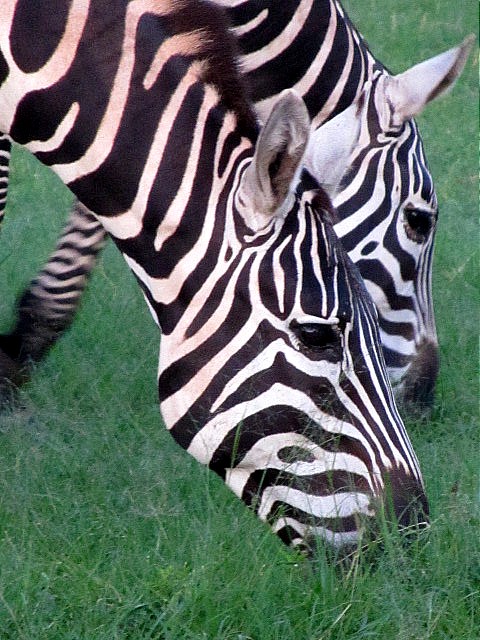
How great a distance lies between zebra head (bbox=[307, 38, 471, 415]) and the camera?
15.3 ft

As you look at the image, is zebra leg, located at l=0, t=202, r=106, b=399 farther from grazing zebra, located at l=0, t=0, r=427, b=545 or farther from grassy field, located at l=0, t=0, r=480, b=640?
grazing zebra, located at l=0, t=0, r=427, b=545

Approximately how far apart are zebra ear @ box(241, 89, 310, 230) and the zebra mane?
0.86ft

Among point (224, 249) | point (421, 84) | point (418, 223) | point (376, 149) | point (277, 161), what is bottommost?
point (418, 223)

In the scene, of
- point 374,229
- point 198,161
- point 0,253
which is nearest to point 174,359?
point 198,161

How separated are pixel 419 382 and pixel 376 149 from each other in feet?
3.30

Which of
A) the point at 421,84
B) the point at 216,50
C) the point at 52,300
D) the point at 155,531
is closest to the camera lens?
the point at 216,50

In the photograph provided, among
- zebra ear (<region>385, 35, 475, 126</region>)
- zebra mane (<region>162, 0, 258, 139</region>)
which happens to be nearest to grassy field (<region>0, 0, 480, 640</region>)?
zebra mane (<region>162, 0, 258, 139</region>)

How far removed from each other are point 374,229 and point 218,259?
160 cm

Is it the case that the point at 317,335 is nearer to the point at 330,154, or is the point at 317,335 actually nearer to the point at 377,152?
the point at 330,154

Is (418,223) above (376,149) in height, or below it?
below

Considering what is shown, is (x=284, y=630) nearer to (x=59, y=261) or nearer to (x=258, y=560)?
(x=258, y=560)

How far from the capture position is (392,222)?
470 cm

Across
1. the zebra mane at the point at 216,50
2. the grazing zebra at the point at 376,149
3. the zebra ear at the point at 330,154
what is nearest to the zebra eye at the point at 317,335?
the zebra ear at the point at 330,154

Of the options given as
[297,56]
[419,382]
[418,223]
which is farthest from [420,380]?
[297,56]
